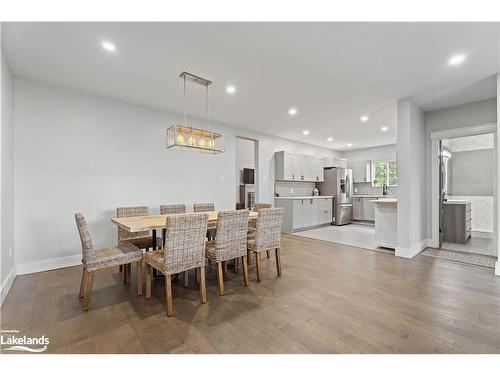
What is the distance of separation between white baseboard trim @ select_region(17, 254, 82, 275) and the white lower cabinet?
4.55 metres

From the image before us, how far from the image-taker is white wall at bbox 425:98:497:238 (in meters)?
3.95

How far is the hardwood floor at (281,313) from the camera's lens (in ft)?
5.59

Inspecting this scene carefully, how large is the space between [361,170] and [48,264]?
345 inches

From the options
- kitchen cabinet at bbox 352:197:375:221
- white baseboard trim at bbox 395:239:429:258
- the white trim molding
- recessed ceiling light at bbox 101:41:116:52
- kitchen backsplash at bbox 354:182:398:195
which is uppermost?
recessed ceiling light at bbox 101:41:116:52

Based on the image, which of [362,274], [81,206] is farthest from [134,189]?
[362,274]

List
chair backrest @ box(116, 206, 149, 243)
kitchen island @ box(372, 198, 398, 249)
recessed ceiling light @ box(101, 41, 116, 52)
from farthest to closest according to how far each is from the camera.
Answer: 1. kitchen island @ box(372, 198, 398, 249)
2. chair backrest @ box(116, 206, 149, 243)
3. recessed ceiling light @ box(101, 41, 116, 52)

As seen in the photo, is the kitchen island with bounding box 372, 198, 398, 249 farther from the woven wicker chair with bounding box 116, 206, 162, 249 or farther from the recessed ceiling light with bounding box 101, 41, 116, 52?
the recessed ceiling light with bounding box 101, 41, 116, 52

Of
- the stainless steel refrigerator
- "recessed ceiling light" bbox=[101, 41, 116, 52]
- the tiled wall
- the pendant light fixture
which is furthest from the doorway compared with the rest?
the tiled wall

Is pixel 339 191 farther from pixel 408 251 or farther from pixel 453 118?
pixel 408 251

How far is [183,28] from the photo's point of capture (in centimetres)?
218

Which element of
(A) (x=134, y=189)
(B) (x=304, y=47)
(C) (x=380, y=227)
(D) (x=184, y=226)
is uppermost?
(B) (x=304, y=47)

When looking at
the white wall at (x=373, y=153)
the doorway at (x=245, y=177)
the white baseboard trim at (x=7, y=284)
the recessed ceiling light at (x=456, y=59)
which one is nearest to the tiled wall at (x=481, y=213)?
the white wall at (x=373, y=153)
